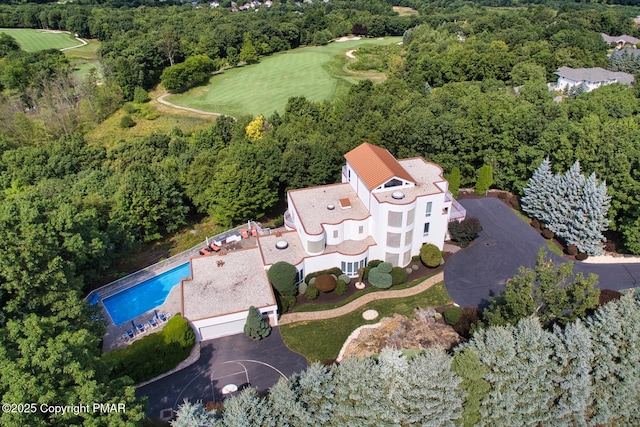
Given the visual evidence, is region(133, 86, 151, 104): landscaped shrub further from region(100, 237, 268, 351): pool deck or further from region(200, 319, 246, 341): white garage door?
region(200, 319, 246, 341): white garage door

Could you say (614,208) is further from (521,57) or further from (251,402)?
(521,57)

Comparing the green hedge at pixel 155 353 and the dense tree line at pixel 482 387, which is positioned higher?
the dense tree line at pixel 482 387

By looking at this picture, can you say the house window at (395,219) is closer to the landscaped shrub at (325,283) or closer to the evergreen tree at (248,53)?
the landscaped shrub at (325,283)

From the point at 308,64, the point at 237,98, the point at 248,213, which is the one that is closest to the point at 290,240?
the point at 248,213

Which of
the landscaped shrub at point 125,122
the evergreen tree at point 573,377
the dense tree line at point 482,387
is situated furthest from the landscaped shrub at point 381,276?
the landscaped shrub at point 125,122

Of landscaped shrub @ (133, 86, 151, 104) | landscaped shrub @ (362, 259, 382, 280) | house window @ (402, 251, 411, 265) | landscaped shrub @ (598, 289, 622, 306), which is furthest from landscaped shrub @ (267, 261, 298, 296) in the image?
landscaped shrub @ (133, 86, 151, 104)

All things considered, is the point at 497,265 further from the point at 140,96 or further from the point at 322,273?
the point at 140,96

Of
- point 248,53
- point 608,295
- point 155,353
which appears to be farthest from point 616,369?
point 248,53
